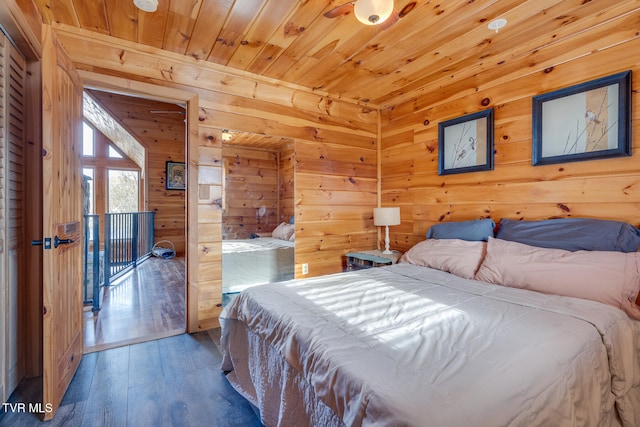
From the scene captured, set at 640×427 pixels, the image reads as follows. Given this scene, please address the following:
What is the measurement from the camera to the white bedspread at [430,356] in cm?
86

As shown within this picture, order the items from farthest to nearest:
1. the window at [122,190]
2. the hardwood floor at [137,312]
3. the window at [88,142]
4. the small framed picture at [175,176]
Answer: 1. the window at [122,190]
2. the window at [88,142]
3. the small framed picture at [175,176]
4. the hardwood floor at [137,312]

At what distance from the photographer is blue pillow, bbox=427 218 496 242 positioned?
242 cm

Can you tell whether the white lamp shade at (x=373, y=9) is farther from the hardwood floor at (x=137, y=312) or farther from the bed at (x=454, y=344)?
the hardwood floor at (x=137, y=312)

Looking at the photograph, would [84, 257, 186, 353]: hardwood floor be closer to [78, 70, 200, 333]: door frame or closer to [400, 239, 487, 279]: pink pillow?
[78, 70, 200, 333]: door frame

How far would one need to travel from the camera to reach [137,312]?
3096 millimetres

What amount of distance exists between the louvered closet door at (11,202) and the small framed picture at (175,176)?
465 centimetres

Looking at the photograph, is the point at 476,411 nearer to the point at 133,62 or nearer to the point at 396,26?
the point at 396,26

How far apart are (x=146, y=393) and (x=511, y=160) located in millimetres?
3120

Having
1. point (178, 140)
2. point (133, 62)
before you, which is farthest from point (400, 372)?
point (178, 140)

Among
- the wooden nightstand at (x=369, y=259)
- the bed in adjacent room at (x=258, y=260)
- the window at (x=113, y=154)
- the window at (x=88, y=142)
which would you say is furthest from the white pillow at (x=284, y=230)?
the window at (x=88, y=142)

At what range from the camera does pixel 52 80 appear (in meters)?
1.60

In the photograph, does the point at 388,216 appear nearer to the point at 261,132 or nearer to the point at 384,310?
the point at 261,132

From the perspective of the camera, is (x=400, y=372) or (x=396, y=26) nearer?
(x=400, y=372)

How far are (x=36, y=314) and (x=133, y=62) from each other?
1944mm
